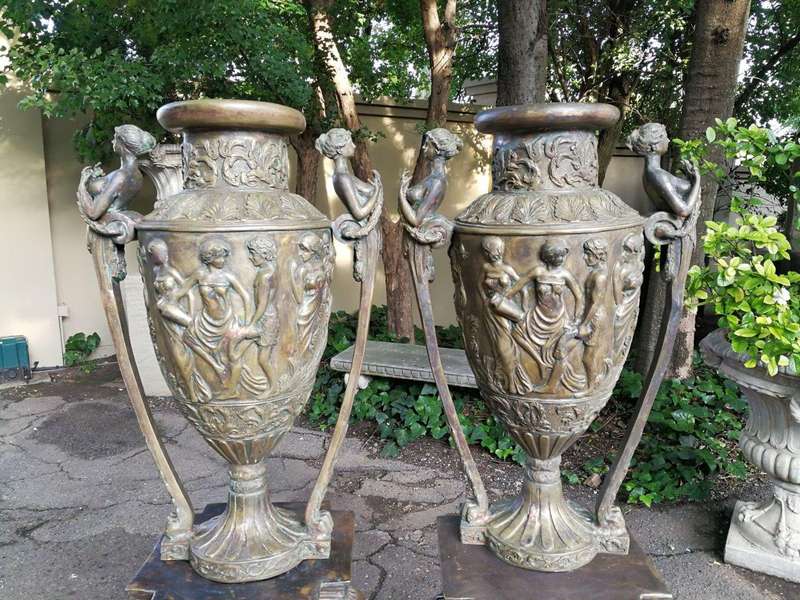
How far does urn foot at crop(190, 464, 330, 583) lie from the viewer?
4.47 feet

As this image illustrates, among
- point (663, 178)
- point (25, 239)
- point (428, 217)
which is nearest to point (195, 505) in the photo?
point (428, 217)

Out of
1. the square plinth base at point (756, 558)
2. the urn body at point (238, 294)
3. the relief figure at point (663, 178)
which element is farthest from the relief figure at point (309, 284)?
the square plinth base at point (756, 558)

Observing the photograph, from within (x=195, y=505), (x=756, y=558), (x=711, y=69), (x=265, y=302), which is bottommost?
(x=195, y=505)

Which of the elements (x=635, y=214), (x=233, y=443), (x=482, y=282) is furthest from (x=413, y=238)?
(x=233, y=443)

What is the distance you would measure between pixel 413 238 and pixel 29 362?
3838 mm

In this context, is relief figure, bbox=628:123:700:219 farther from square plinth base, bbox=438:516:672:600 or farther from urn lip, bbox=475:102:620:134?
square plinth base, bbox=438:516:672:600

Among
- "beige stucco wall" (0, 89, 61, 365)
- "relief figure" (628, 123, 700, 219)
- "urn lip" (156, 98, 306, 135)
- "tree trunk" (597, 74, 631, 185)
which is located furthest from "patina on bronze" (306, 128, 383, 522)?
"beige stucco wall" (0, 89, 61, 365)

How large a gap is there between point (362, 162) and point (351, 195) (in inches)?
89.5

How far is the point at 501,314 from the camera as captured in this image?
1262 millimetres

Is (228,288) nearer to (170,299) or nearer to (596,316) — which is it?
(170,299)

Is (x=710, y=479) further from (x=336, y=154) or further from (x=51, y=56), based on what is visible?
(x=51, y=56)

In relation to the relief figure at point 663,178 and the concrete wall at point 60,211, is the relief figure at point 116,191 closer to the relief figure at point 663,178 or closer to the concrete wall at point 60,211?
the relief figure at point 663,178

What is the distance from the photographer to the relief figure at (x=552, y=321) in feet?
3.96

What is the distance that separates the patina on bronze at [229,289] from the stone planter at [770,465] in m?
1.47
